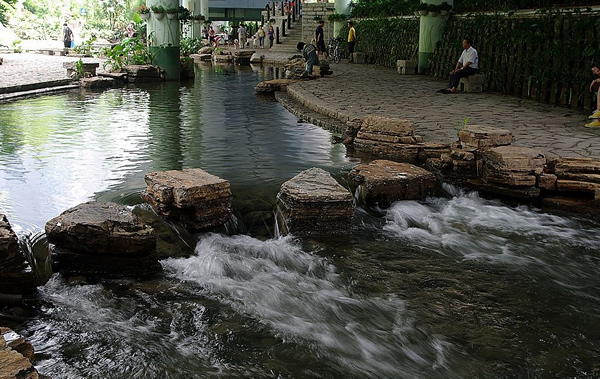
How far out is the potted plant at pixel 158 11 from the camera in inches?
697

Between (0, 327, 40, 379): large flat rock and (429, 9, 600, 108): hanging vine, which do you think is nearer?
(0, 327, 40, 379): large flat rock

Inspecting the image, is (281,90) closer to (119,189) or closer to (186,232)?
(119,189)

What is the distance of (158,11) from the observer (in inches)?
697

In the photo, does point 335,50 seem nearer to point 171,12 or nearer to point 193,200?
point 171,12

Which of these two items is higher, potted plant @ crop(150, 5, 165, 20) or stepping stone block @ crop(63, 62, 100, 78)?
potted plant @ crop(150, 5, 165, 20)

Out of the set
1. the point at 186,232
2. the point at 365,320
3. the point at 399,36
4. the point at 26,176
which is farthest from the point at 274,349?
the point at 399,36

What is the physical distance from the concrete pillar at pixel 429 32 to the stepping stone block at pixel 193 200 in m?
14.1

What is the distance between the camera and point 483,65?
1532 cm

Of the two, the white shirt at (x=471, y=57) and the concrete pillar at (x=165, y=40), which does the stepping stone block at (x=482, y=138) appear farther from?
the concrete pillar at (x=165, y=40)

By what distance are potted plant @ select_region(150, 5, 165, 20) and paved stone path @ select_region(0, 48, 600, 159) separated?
11.1ft

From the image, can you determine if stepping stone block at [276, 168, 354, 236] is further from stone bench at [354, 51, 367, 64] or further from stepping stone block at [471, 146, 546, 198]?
stone bench at [354, 51, 367, 64]

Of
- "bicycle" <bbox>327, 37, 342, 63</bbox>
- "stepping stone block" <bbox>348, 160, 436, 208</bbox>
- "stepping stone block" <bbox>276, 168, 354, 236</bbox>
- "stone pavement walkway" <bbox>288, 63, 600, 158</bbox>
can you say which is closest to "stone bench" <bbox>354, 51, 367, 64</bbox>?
"bicycle" <bbox>327, 37, 342, 63</bbox>

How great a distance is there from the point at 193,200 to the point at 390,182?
8.25ft

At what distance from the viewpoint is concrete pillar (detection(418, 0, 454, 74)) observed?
18203 mm
